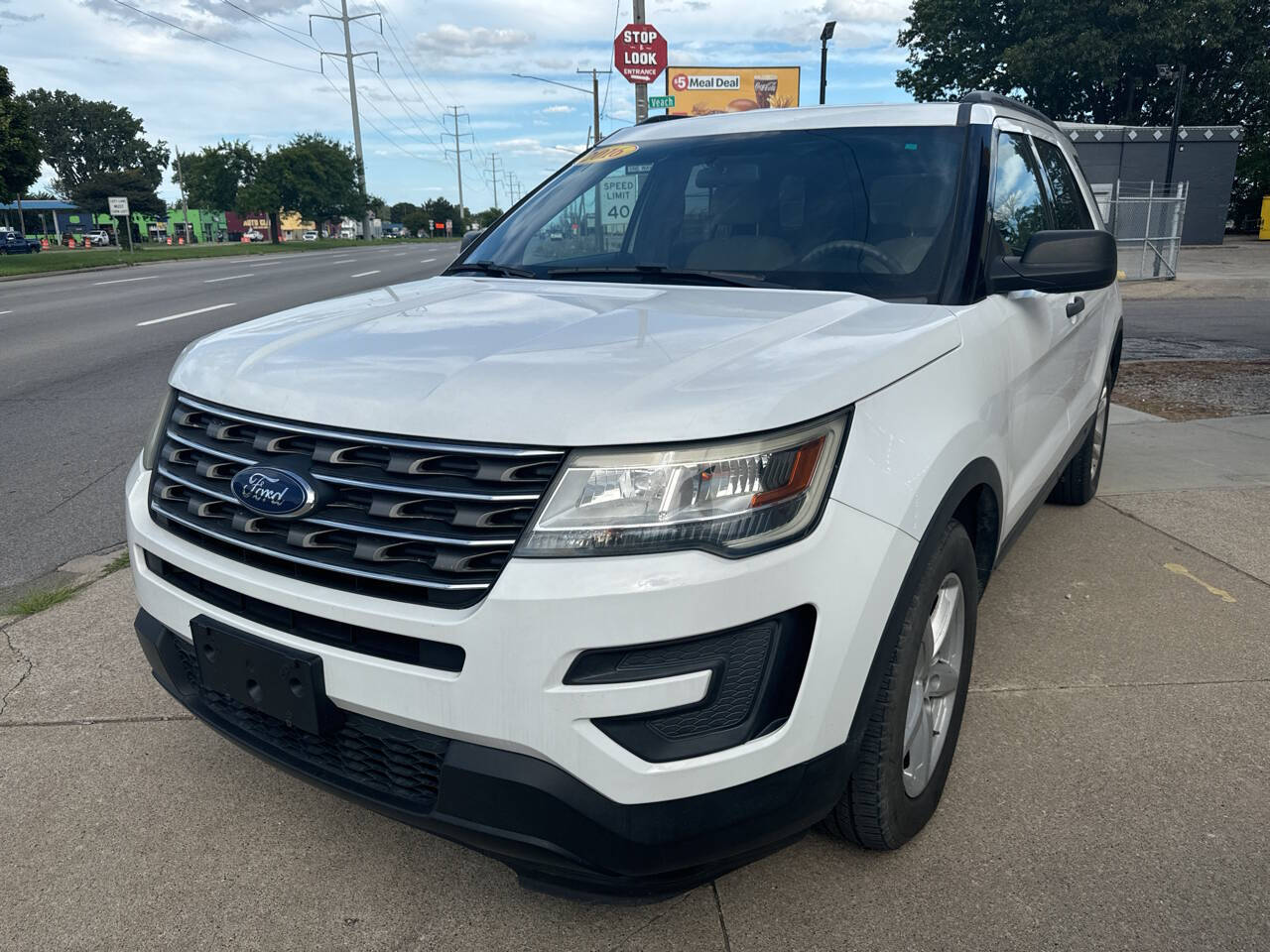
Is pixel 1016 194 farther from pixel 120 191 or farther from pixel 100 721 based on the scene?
pixel 120 191

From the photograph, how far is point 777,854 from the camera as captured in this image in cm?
234

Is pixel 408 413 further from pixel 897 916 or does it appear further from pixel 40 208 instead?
pixel 40 208

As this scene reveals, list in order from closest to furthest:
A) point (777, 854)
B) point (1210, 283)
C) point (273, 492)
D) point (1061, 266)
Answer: point (273, 492)
point (777, 854)
point (1061, 266)
point (1210, 283)

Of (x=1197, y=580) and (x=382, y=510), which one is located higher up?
(x=382, y=510)

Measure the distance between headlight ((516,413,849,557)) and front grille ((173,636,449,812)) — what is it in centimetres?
47

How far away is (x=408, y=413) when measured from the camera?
1.82 meters

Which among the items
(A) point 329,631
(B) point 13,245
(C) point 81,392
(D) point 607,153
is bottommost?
(C) point 81,392

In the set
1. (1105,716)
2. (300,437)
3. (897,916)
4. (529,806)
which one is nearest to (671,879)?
(529,806)

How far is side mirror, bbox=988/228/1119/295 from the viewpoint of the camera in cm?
264

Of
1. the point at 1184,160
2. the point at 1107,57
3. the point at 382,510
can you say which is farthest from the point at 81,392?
the point at 1107,57

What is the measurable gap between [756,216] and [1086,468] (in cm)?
265

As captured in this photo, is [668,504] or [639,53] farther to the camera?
[639,53]

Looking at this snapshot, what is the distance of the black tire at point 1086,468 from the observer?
186 inches

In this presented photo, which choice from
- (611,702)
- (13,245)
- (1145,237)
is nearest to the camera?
(611,702)
